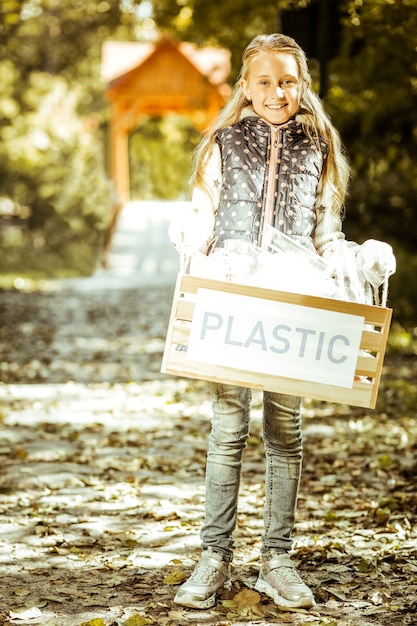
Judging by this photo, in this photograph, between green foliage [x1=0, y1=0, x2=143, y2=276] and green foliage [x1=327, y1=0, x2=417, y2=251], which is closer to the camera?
green foliage [x1=327, y1=0, x2=417, y2=251]

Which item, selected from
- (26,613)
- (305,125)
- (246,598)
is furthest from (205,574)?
(305,125)

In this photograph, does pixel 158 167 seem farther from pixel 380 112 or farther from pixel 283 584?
pixel 283 584

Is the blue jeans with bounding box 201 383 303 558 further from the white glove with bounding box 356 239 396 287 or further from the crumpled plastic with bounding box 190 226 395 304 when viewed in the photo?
the white glove with bounding box 356 239 396 287

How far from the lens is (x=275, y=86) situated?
3617 mm

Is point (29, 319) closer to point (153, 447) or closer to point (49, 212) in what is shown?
point (153, 447)

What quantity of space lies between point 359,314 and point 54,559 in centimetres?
186

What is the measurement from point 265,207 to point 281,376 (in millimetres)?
624

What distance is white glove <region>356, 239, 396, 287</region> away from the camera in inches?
137

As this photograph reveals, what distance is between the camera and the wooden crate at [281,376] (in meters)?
3.43

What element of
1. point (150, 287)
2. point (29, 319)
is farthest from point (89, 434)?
point (150, 287)

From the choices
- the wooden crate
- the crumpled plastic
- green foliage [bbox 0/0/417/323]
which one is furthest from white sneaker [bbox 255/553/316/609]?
green foliage [bbox 0/0/417/323]

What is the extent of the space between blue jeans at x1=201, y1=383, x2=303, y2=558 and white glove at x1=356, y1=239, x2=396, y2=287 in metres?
0.55

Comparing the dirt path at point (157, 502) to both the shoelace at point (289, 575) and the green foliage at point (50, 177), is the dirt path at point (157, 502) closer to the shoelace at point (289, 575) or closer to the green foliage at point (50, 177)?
the shoelace at point (289, 575)

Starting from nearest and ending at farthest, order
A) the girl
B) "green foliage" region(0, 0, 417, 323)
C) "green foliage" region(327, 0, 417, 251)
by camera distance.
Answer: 1. the girl
2. "green foliage" region(327, 0, 417, 251)
3. "green foliage" region(0, 0, 417, 323)
